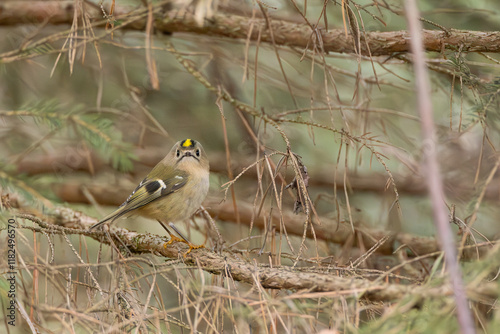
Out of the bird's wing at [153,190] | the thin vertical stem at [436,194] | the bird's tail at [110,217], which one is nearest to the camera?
the thin vertical stem at [436,194]

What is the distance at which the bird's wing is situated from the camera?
2.32 meters

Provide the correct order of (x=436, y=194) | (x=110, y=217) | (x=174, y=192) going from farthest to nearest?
(x=174, y=192)
(x=110, y=217)
(x=436, y=194)

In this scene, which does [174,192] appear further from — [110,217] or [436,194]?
[436,194]

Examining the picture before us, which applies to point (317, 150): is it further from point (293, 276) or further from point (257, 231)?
point (293, 276)

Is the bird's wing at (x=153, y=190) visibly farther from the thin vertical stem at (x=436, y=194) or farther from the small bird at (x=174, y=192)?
the thin vertical stem at (x=436, y=194)

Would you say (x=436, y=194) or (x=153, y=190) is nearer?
(x=436, y=194)

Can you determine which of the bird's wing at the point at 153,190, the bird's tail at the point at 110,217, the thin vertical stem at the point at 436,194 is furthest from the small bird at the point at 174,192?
the thin vertical stem at the point at 436,194

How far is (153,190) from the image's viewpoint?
2416 mm

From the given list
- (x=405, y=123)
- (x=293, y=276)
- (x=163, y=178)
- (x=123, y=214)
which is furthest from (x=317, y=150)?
(x=293, y=276)

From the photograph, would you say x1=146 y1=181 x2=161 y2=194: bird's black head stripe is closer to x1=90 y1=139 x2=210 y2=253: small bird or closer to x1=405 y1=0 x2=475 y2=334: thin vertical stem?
x1=90 y1=139 x2=210 y2=253: small bird

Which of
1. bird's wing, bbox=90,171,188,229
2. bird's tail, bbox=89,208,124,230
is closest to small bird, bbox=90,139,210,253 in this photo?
bird's wing, bbox=90,171,188,229

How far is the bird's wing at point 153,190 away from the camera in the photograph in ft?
7.61

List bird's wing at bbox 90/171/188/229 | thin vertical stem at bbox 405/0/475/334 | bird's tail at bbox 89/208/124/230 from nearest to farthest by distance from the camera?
thin vertical stem at bbox 405/0/475/334, bird's tail at bbox 89/208/124/230, bird's wing at bbox 90/171/188/229

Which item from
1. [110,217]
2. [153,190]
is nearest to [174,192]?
[153,190]
